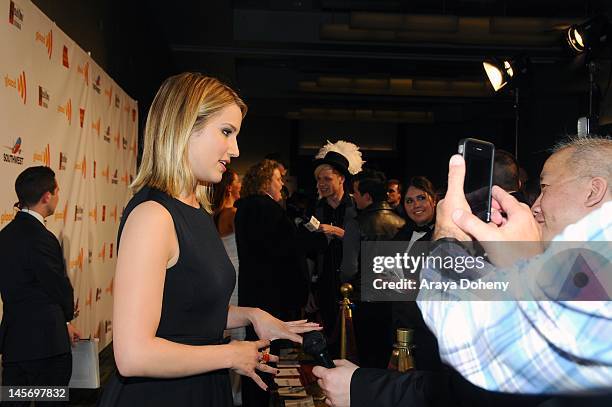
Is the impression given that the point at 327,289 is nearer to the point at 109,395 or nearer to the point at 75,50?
the point at 75,50

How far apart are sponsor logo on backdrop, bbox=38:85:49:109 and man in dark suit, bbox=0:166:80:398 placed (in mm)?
495

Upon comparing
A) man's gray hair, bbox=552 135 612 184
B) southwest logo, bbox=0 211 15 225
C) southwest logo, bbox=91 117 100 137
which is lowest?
southwest logo, bbox=0 211 15 225

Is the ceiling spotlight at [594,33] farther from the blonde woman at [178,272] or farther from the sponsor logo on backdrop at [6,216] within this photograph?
the sponsor logo on backdrop at [6,216]

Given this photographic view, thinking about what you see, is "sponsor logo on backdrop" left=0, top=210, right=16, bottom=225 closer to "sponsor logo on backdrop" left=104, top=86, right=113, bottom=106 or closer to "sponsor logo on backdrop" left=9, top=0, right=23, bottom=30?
"sponsor logo on backdrop" left=9, top=0, right=23, bottom=30

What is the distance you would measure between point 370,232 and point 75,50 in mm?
2269

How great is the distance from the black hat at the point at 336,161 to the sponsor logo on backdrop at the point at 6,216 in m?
2.21

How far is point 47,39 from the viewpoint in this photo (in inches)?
135

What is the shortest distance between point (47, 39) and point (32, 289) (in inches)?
55.9

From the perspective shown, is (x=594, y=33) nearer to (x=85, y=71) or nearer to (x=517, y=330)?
(x=85, y=71)

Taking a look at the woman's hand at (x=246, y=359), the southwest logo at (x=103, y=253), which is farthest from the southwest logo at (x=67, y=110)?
the woman's hand at (x=246, y=359)

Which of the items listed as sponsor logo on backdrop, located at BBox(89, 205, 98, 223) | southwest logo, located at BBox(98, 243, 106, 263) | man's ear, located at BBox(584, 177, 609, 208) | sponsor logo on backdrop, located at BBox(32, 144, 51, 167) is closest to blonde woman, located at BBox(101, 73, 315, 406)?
man's ear, located at BBox(584, 177, 609, 208)

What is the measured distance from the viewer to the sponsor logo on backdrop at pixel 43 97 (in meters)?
3.32

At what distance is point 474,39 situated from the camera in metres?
7.15

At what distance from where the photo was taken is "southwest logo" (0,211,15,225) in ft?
9.08
